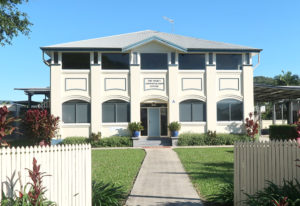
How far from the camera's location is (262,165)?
5.48 metres

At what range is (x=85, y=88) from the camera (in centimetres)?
1841

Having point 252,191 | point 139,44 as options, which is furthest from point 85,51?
point 252,191

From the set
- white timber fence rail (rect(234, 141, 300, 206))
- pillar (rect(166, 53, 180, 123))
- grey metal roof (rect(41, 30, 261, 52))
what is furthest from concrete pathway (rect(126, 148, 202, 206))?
grey metal roof (rect(41, 30, 261, 52))

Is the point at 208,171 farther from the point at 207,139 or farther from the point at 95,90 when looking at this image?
the point at 95,90

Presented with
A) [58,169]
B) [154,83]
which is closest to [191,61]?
[154,83]

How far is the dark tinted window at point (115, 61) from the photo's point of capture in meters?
18.6

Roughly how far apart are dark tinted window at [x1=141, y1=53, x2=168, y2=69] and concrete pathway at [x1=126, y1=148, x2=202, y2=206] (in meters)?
9.21

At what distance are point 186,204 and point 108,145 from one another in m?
12.3

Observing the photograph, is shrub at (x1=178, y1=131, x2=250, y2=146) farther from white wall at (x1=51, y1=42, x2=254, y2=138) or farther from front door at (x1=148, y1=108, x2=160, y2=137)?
front door at (x1=148, y1=108, x2=160, y2=137)

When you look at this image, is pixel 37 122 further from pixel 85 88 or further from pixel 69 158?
pixel 69 158

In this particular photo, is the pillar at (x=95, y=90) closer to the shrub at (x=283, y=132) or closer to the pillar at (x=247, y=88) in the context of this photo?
the pillar at (x=247, y=88)

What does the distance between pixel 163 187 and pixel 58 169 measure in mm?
3297

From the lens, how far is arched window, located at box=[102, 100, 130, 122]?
18.6 meters

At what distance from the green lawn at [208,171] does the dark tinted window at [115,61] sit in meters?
8.67
